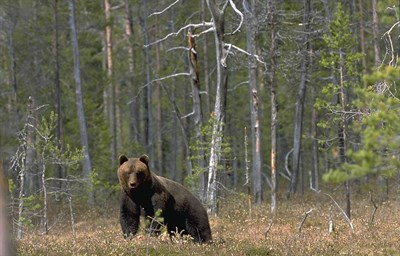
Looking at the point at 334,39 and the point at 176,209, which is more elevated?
the point at 334,39

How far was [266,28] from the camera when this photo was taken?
81.8ft

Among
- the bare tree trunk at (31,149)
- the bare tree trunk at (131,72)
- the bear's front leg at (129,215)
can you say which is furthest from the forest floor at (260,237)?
the bare tree trunk at (131,72)

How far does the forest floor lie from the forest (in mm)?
68

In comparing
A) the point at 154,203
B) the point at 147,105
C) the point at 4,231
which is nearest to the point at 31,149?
A: the point at 147,105

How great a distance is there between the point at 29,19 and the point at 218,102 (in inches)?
749

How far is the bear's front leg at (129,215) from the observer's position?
13.3 meters

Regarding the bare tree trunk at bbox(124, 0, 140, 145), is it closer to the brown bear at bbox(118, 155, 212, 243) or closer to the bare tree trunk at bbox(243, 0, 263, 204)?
the bare tree trunk at bbox(243, 0, 263, 204)

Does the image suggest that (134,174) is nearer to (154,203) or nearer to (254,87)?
(154,203)

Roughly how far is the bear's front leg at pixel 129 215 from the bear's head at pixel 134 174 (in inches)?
12.0

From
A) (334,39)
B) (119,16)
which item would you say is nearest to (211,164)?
(334,39)

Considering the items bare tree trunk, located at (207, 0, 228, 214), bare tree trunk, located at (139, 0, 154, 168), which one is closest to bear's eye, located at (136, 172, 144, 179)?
bare tree trunk, located at (207, 0, 228, 214)

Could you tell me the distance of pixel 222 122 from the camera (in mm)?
20156

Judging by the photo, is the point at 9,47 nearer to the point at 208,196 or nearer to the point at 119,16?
the point at 119,16

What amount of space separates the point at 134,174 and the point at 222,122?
7646mm
